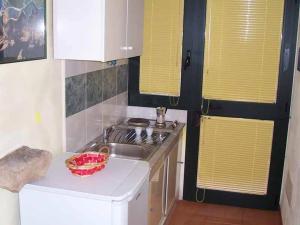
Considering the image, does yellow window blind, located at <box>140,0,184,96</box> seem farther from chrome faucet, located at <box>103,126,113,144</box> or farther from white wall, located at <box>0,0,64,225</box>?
white wall, located at <box>0,0,64,225</box>

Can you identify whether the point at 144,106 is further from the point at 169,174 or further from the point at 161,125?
the point at 169,174

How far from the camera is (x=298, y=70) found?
9.65 feet

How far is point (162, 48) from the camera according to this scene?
3324 mm

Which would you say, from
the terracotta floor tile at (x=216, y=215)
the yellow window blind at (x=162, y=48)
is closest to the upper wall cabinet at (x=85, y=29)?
the yellow window blind at (x=162, y=48)

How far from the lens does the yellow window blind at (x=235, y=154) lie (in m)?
3.33

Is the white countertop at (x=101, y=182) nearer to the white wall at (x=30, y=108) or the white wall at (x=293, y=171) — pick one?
the white wall at (x=30, y=108)

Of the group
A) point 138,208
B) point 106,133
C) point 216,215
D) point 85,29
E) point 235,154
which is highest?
point 85,29

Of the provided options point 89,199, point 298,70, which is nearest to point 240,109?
point 298,70

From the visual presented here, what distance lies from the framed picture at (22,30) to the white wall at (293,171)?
1.88 metres

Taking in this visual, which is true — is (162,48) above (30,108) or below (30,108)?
above

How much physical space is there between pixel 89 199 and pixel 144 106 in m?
1.89

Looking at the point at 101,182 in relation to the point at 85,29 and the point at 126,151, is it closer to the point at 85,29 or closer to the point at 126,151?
the point at 85,29

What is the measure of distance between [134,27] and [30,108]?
1.05m

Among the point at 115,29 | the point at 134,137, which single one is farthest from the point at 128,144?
the point at 115,29
